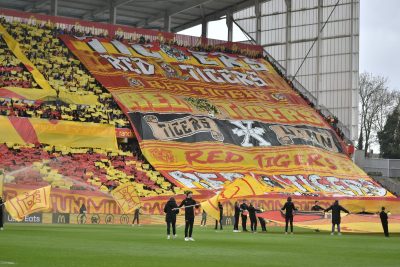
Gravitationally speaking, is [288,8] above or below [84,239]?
above

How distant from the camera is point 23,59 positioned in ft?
233

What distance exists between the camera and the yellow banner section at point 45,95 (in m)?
65.5

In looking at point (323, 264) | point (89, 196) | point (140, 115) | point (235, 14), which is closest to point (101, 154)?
point (140, 115)

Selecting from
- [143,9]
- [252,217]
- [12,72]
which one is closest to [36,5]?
[143,9]

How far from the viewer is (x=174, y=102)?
7200 centimetres

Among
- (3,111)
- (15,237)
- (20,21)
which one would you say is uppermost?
(20,21)

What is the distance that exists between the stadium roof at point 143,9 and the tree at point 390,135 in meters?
26.5

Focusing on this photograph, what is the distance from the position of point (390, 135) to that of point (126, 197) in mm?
65295

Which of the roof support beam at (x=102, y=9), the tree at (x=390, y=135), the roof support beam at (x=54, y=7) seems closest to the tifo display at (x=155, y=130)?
the roof support beam at (x=54, y=7)

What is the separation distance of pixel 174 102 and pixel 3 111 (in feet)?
47.9

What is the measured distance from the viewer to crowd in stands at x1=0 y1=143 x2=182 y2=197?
180 ft

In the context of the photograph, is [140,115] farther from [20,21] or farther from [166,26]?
[166,26]

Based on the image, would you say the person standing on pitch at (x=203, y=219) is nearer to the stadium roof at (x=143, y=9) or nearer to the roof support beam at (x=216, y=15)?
the stadium roof at (x=143, y=9)

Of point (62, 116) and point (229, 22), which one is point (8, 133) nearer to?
point (62, 116)
